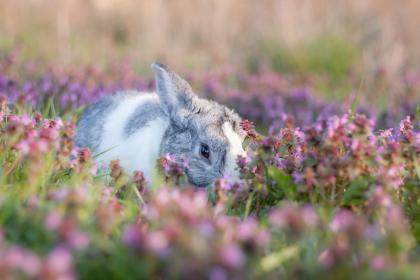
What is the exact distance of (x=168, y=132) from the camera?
15.1 feet

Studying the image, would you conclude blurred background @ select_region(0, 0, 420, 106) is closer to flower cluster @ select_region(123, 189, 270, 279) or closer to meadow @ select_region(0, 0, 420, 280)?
meadow @ select_region(0, 0, 420, 280)

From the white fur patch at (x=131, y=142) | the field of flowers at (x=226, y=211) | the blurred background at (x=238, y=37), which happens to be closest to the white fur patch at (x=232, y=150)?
the field of flowers at (x=226, y=211)

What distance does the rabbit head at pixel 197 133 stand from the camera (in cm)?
405

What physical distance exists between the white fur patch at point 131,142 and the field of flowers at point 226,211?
380 millimetres

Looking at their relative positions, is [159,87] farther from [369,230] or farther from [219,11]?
[219,11]

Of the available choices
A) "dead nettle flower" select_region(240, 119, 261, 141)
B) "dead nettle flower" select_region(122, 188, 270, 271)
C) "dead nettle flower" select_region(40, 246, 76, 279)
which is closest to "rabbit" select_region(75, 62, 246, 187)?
"dead nettle flower" select_region(240, 119, 261, 141)

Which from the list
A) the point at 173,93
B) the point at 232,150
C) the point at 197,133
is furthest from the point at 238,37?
the point at 232,150

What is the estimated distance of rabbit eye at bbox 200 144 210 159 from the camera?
13.7 ft

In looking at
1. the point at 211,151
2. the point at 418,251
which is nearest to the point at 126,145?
the point at 211,151

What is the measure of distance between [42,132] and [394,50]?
7.49 meters

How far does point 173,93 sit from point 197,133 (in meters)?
0.42

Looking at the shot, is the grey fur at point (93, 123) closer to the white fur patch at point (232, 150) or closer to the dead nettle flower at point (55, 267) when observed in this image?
the white fur patch at point (232, 150)

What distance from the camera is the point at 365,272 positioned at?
210 cm

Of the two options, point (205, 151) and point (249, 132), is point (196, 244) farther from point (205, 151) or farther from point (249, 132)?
point (205, 151)
